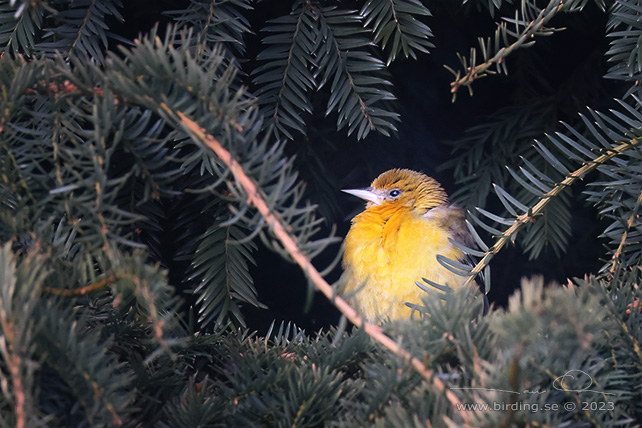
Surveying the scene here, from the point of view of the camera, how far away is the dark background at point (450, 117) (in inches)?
47.1

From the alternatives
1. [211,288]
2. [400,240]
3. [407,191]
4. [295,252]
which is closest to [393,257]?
[400,240]

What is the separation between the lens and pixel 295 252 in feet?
1.50

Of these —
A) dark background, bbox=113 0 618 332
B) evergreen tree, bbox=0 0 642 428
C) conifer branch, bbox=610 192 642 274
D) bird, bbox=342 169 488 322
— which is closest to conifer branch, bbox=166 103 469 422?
evergreen tree, bbox=0 0 642 428

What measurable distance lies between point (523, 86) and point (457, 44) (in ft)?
0.66

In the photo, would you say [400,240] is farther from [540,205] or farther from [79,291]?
[79,291]

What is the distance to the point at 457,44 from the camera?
1.21 meters

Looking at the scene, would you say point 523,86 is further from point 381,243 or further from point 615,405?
point 615,405

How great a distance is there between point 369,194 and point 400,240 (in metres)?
0.15

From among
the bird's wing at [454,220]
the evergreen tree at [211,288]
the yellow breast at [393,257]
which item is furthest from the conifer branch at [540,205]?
the bird's wing at [454,220]

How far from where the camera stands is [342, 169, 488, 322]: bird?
130 cm

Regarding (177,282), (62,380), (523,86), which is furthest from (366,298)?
(62,380)

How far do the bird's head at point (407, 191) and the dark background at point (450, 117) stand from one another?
0.34ft

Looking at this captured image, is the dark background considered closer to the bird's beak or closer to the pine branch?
the bird's beak

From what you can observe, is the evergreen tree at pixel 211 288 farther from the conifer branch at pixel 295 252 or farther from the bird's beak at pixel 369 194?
the bird's beak at pixel 369 194
